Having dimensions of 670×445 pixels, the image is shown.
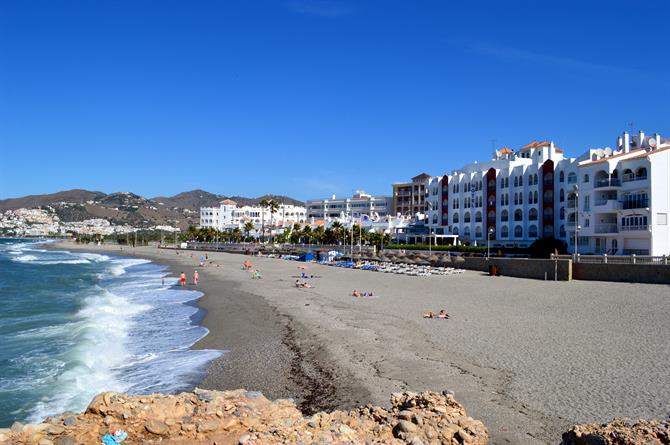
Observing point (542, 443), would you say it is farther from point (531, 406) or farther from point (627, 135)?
point (627, 135)

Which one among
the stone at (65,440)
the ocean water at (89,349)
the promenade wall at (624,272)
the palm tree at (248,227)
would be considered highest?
the palm tree at (248,227)

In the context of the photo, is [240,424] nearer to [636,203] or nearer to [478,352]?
[478,352]

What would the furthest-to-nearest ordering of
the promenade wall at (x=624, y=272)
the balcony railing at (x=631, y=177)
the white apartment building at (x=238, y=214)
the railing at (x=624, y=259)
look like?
the white apartment building at (x=238, y=214) < the balcony railing at (x=631, y=177) < the railing at (x=624, y=259) < the promenade wall at (x=624, y=272)

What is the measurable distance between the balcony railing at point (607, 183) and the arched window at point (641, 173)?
1893 millimetres

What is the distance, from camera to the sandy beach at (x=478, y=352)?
1060 cm

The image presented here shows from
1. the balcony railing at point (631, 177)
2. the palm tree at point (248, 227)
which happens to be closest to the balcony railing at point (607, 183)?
the balcony railing at point (631, 177)

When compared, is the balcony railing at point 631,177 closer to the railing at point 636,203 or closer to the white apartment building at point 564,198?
the white apartment building at point 564,198

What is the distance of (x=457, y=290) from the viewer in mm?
32531

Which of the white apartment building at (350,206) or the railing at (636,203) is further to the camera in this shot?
the white apartment building at (350,206)

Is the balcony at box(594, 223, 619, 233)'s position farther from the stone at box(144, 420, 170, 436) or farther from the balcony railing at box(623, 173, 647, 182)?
the stone at box(144, 420, 170, 436)

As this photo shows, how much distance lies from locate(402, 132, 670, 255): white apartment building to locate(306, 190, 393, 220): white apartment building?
4294 centimetres

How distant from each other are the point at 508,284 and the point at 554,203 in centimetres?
2969

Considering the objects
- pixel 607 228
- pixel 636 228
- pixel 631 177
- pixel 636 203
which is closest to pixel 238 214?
pixel 607 228

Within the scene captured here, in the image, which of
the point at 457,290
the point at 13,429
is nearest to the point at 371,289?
the point at 457,290
